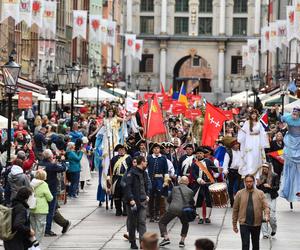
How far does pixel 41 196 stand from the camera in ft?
64.8

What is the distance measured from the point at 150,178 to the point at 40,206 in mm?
3872

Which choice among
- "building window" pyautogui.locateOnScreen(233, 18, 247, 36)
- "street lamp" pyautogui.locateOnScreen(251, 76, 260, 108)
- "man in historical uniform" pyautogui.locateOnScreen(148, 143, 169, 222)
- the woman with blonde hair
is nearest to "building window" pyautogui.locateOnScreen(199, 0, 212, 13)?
"building window" pyautogui.locateOnScreen(233, 18, 247, 36)

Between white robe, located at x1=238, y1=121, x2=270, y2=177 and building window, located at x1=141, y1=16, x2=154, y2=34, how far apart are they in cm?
10511

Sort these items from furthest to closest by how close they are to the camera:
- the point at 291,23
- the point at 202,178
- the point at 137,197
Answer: the point at 291,23, the point at 202,178, the point at 137,197

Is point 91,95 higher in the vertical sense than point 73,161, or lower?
higher

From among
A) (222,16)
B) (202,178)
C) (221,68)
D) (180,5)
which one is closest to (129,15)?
(180,5)

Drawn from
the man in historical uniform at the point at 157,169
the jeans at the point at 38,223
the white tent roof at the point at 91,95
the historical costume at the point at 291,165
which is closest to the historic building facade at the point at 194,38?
the white tent roof at the point at 91,95

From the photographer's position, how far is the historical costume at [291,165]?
26047 mm

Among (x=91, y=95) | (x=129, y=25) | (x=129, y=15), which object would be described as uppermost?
(x=129, y=15)

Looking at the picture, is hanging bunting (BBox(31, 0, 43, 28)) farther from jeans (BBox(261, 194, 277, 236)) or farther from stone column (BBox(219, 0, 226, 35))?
stone column (BBox(219, 0, 226, 35))

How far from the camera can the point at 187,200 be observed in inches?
802

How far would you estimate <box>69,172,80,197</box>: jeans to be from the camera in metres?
28.7

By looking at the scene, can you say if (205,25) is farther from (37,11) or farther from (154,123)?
(154,123)

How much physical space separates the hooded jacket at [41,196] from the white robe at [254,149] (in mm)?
6744
